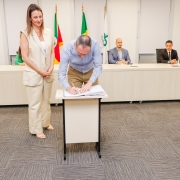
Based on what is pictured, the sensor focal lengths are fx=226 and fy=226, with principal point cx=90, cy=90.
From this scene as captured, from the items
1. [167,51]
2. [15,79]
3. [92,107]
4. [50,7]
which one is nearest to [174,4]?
[167,51]

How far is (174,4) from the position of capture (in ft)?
20.1

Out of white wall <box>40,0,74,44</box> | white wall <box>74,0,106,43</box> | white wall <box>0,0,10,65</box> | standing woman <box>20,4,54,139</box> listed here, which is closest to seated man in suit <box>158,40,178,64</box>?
white wall <box>74,0,106,43</box>

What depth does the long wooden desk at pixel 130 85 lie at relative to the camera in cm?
391

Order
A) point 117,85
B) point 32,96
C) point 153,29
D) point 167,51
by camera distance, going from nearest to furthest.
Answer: point 32,96 → point 117,85 → point 167,51 → point 153,29

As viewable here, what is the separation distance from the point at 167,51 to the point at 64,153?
3563 millimetres

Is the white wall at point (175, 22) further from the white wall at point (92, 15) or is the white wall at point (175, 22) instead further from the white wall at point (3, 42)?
the white wall at point (3, 42)

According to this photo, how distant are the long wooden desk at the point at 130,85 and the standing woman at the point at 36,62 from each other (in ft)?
4.00

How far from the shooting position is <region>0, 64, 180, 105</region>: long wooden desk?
3.91 meters

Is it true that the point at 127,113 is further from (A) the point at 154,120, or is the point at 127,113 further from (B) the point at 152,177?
(B) the point at 152,177

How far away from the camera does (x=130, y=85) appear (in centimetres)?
411

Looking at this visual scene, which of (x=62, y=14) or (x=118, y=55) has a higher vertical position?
(x=62, y=14)

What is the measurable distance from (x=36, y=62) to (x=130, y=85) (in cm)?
203

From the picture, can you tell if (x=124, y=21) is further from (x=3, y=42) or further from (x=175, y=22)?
(x=3, y=42)

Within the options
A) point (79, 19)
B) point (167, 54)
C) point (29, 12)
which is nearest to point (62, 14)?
point (79, 19)
